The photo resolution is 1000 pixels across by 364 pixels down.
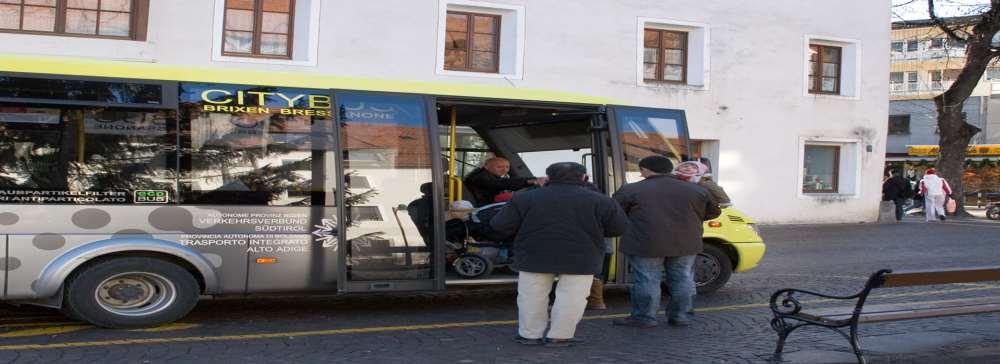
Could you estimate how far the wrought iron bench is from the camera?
20.9ft

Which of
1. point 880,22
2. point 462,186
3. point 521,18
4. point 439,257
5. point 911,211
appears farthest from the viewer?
point 911,211

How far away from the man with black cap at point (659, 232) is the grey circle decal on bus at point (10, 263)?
4.64m

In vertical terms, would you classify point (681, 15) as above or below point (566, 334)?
above

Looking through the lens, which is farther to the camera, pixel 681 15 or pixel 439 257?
pixel 681 15

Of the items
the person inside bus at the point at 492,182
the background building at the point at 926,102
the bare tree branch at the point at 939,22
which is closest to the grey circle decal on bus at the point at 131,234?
the person inside bus at the point at 492,182

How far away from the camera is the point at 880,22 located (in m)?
22.8

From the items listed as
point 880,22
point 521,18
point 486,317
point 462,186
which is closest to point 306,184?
point 486,317

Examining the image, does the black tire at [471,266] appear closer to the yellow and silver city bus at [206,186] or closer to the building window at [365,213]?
the yellow and silver city bus at [206,186]

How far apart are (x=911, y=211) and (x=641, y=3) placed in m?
14.6

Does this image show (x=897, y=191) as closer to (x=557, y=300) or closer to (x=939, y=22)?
(x=939, y=22)

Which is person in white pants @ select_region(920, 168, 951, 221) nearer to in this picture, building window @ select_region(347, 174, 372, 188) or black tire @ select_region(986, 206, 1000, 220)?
black tire @ select_region(986, 206, 1000, 220)

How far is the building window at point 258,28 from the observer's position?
670 inches

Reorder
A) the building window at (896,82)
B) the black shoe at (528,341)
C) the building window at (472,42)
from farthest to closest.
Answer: the building window at (896,82) → the building window at (472,42) → the black shoe at (528,341)

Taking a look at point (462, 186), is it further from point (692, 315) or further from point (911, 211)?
point (911, 211)
